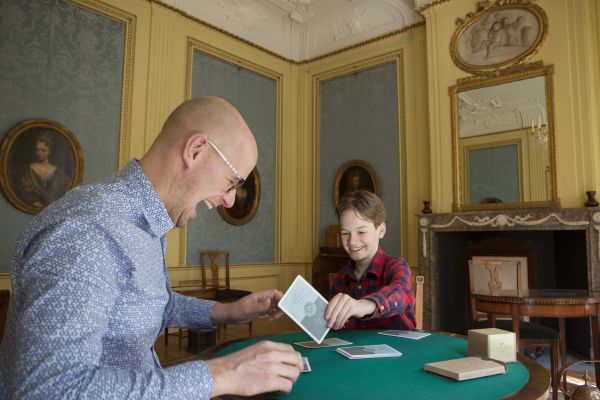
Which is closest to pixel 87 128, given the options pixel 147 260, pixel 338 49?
pixel 338 49

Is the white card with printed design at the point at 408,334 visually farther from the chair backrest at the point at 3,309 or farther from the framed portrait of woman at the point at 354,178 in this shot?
the framed portrait of woman at the point at 354,178

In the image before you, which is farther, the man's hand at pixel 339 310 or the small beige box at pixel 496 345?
the man's hand at pixel 339 310

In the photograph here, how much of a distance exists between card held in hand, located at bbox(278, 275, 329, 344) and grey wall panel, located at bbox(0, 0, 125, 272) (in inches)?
184

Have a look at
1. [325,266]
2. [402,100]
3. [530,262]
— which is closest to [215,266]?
[325,266]

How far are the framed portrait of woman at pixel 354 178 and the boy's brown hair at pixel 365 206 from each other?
4968mm

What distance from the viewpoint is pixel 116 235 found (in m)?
1.13

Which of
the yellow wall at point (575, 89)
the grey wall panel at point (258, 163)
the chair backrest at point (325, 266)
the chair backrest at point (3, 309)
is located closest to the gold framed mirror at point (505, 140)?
the yellow wall at point (575, 89)

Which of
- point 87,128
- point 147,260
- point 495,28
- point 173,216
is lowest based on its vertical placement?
point 147,260

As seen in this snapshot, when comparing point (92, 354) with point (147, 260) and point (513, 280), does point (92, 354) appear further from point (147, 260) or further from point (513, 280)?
point (513, 280)

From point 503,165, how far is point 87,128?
224 inches

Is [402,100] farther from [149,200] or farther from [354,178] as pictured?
[149,200]

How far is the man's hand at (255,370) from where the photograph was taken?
3.53ft

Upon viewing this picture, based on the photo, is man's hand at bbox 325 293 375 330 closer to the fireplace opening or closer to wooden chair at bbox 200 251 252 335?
the fireplace opening

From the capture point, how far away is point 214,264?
23.3 ft
